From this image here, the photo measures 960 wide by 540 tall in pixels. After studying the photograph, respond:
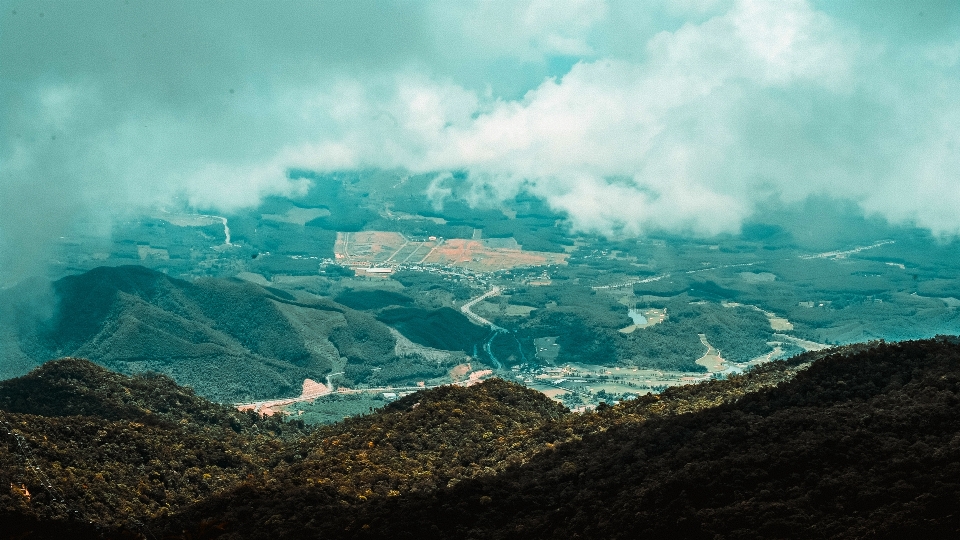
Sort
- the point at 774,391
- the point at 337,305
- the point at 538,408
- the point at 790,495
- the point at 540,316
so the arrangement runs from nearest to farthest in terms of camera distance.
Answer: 1. the point at 790,495
2. the point at 774,391
3. the point at 538,408
4. the point at 337,305
5. the point at 540,316

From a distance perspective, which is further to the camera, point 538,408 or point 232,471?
point 538,408

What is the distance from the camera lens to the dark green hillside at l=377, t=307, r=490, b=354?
15175cm

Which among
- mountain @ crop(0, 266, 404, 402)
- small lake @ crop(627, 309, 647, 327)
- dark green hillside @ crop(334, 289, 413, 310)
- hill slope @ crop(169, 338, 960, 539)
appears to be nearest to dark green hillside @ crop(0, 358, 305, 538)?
hill slope @ crop(169, 338, 960, 539)

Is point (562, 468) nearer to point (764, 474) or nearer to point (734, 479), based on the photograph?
point (734, 479)

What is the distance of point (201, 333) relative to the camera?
136500mm

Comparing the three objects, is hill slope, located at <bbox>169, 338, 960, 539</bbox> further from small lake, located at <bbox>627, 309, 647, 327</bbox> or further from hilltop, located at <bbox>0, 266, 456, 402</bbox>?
small lake, located at <bbox>627, 309, 647, 327</bbox>

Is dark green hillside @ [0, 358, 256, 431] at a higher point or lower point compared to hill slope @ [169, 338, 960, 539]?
lower

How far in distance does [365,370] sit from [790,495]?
101 m

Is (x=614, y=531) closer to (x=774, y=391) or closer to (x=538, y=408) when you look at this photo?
(x=774, y=391)

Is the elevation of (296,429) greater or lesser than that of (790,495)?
lesser

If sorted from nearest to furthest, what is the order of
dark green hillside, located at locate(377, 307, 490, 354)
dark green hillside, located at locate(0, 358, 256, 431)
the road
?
dark green hillside, located at locate(0, 358, 256, 431), dark green hillside, located at locate(377, 307, 490, 354), the road

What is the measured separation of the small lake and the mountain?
44000 millimetres

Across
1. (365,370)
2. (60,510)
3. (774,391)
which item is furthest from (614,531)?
(365,370)

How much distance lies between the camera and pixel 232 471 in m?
56.3
